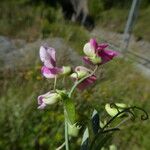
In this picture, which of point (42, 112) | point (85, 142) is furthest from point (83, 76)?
point (42, 112)

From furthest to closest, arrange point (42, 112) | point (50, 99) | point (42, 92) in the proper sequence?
point (42, 92) → point (42, 112) → point (50, 99)

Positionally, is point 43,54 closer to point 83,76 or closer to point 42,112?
point 83,76

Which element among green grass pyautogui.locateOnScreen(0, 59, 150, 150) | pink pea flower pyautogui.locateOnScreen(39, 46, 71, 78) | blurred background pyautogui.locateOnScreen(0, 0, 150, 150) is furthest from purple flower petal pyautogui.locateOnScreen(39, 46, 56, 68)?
green grass pyautogui.locateOnScreen(0, 59, 150, 150)

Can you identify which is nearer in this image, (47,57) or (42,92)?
(47,57)

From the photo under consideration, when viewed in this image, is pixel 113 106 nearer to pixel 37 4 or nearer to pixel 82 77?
pixel 82 77

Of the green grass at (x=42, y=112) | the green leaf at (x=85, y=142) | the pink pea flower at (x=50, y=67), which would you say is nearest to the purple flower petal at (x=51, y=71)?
the pink pea flower at (x=50, y=67)

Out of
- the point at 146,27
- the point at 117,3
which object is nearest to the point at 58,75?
the point at 146,27

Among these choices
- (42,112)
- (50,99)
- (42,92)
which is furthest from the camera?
(42,92)

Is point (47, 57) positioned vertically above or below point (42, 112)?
above

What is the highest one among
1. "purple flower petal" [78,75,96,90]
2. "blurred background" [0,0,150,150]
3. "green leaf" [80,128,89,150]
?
"purple flower petal" [78,75,96,90]

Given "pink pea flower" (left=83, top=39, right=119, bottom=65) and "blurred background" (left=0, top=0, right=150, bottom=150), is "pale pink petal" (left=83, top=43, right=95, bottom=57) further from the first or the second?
"blurred background" (left=0, top=0, right=150, bottom=150)
